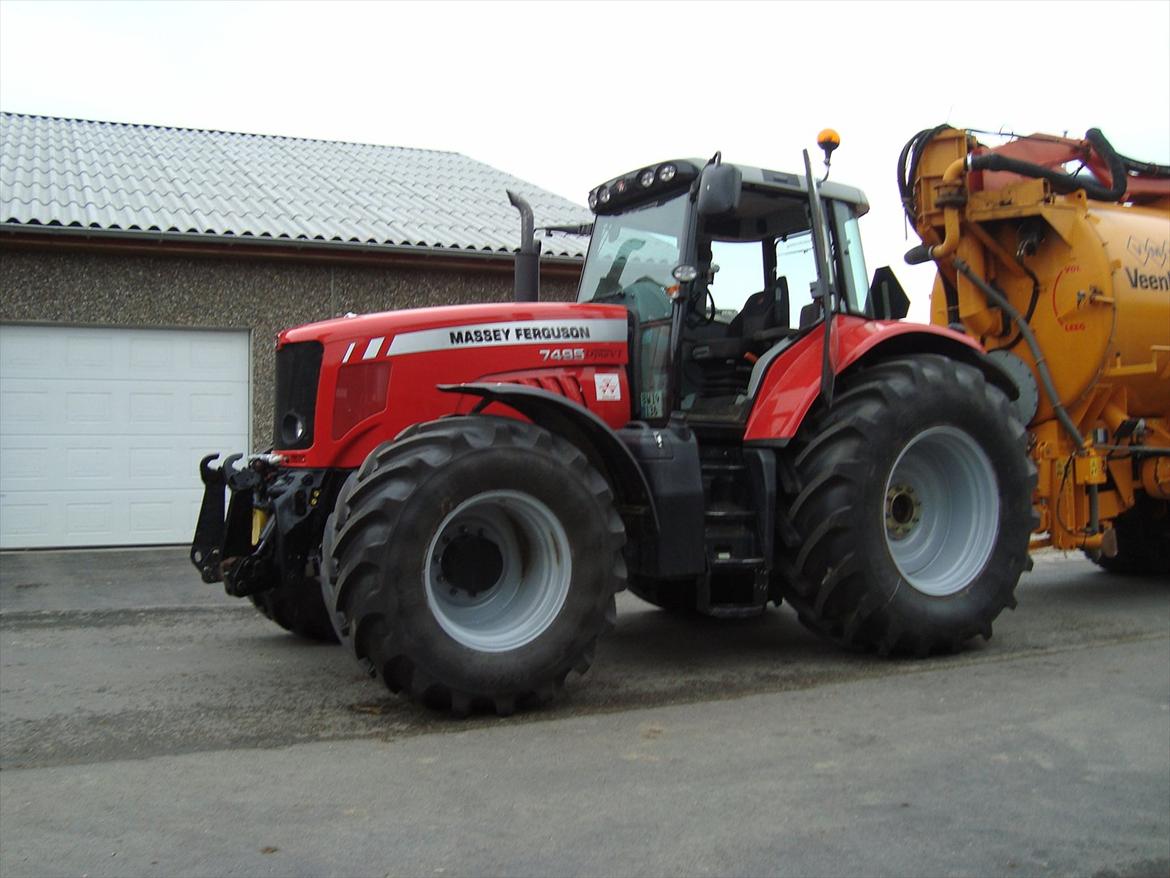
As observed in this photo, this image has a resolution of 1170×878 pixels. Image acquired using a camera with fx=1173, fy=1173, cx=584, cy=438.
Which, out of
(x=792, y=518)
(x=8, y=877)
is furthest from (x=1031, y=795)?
(x=8, y=877)

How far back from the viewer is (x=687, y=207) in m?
6.35

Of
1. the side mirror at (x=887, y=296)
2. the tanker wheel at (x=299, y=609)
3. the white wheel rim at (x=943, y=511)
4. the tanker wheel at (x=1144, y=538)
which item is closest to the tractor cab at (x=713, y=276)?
the side mirror at (x=887, y=296)

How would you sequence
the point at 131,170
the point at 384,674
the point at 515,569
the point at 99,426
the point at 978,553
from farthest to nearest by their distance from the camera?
the point at 131,170
the point at 99,426
the point at 978,553
the point at 515,569
the point at 384,674

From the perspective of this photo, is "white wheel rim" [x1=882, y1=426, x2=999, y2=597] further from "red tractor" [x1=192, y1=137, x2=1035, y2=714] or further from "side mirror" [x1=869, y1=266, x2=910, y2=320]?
"side mirror" [x1=869, y1=266, x2=910, y2=320]

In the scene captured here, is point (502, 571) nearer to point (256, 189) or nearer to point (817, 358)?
point (817, 358)

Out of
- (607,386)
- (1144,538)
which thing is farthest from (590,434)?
(1144,538)

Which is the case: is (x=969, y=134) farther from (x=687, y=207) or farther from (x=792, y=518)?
(x=792, y=518)

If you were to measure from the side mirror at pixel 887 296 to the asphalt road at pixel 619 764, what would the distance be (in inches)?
83.5

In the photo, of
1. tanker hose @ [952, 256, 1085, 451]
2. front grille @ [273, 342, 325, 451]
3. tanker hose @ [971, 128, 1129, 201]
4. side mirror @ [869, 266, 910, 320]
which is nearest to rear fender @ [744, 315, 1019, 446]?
side mirror @ [869, 266, 910, 320]

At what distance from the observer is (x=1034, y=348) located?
8242 mm

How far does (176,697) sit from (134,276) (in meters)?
7.51

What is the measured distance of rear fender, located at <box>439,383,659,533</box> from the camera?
5.41m

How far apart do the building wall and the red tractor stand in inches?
247

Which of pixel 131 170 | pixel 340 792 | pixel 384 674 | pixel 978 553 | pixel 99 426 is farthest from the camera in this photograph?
pixel 131 170
